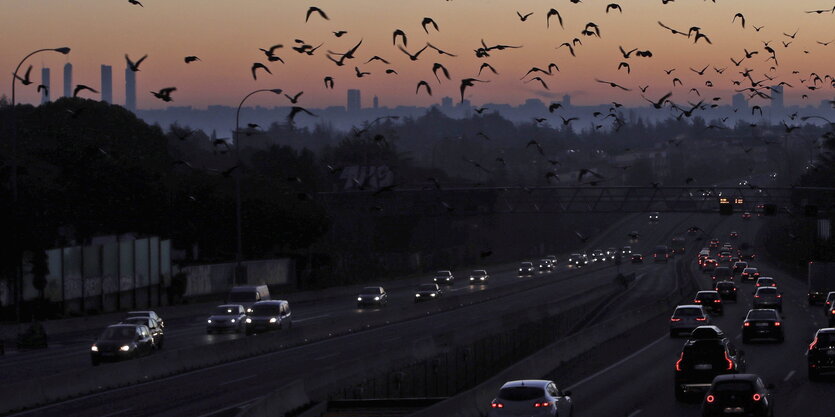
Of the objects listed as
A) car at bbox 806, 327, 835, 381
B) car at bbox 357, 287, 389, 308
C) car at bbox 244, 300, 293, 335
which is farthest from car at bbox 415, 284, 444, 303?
car at bbox 806, 327, 835, 381

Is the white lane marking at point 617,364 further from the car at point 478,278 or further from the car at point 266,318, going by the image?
→ the car at point 478,278

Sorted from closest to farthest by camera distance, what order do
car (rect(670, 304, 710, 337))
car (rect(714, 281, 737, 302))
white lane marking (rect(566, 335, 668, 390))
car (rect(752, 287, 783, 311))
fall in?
white lane marking (rect(566, 335, 668, 390)), car (rect(670, 304, 710, 337)), car (rect(752, 287, 783, 311)), car (rect(714, 281, 737, 302))

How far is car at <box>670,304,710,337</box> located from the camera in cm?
5023

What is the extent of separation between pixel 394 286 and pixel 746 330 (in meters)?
56.2

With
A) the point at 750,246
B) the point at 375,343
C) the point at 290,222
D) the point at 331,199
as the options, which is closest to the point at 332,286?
the point at 290,222

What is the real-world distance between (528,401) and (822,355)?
1355 centimetres

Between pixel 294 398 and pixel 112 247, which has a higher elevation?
pixel 112 247

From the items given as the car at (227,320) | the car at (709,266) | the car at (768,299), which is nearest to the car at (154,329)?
the car at (227,320)

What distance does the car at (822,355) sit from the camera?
33656 millimetres

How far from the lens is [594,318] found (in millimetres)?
73062

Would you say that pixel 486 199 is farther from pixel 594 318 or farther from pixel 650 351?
pixel 650 351

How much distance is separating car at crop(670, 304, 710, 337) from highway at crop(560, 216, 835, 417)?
579 millimetres

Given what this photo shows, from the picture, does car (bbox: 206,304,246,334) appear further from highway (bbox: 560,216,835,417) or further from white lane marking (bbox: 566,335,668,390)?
white lane marking (bbox: 566,335,668,390)

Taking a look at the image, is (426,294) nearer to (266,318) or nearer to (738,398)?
(266,318)
